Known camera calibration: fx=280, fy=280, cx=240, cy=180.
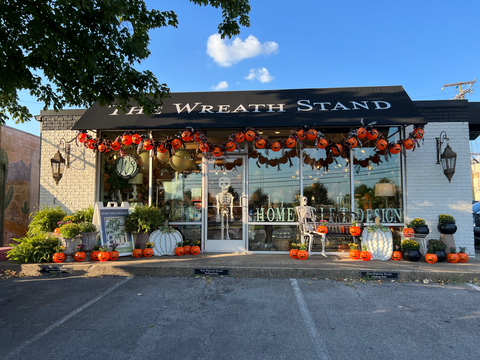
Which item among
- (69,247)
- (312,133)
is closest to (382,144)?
(312,133)

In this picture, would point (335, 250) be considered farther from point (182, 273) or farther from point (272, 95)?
point (272, 95)

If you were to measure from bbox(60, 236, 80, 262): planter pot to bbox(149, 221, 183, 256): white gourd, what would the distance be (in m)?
1.63

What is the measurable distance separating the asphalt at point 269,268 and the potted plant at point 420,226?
0.67 meters

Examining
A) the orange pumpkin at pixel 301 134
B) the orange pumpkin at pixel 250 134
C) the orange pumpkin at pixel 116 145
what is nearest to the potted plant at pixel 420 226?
the orange pumpkin at pixel 301 134

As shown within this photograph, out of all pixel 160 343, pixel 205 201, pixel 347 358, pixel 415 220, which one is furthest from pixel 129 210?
pixel 415 220

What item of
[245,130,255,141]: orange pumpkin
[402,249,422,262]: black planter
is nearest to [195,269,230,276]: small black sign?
[245,130,255,141]: orange pumpkin

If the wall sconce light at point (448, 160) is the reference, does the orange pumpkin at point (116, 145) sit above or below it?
above

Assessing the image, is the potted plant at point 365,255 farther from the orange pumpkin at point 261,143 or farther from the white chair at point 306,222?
the orange pumpkin at point 261,143

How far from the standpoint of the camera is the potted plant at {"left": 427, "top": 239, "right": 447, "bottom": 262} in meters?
6.19

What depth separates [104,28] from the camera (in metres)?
4.87

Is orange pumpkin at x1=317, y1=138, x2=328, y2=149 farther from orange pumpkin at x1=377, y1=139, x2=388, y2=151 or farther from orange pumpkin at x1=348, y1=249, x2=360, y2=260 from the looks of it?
orange pumpkin at x1=348, y1=249, x2=360, y2=260

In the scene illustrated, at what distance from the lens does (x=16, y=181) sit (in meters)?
10.7

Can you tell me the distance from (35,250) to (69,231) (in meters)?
0.83

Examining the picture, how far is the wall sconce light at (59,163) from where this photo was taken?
7.40m
